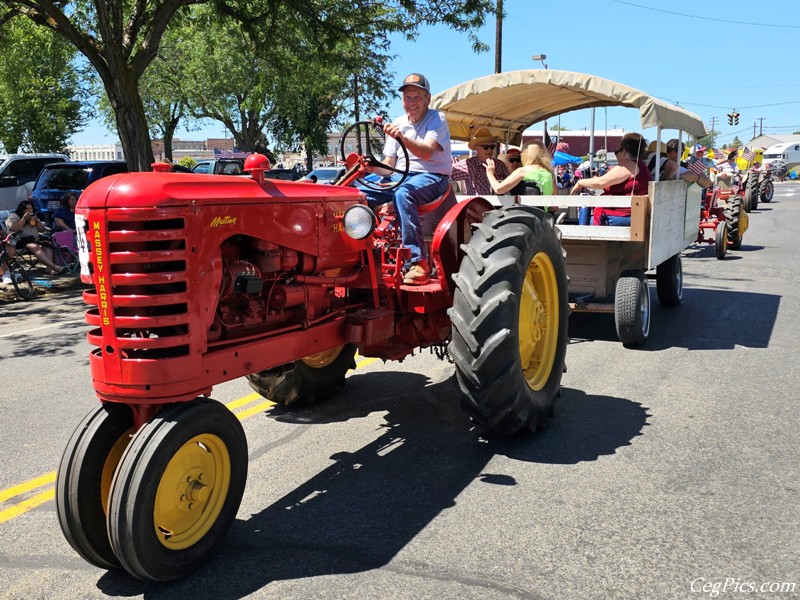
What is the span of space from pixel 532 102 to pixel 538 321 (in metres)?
5.27

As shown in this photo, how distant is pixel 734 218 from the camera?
14.9 metres

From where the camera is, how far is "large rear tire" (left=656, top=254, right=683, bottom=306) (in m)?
8.56

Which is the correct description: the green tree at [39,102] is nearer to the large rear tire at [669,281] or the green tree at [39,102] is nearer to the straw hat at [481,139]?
the straw hat at [481,139]

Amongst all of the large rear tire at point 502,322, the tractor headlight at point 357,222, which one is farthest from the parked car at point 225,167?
the tractor headlight at point 357,222

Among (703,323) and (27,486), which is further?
(703,323)

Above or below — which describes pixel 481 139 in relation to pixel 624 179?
above

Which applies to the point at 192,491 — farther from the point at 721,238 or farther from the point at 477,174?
the point at 721,238

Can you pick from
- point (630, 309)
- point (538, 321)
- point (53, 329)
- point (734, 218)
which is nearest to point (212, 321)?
point (538, 321)

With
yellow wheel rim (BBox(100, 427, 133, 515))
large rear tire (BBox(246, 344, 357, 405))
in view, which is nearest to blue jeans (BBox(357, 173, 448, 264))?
large rear tire (BBox(246, 344, 357, 405))

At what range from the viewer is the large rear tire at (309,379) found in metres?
5.04

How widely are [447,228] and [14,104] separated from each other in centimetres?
3399

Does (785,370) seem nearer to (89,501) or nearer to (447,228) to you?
(447,228)

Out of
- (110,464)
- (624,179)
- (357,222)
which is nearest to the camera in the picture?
(110,464)

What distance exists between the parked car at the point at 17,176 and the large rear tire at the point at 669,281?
15811 millimetres
